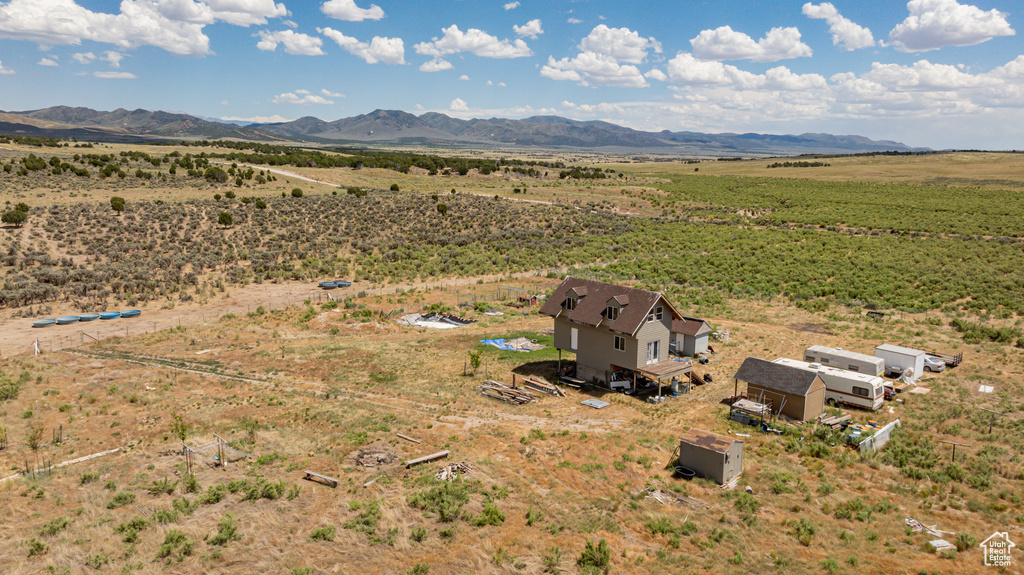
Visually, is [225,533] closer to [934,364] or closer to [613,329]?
[613,329]

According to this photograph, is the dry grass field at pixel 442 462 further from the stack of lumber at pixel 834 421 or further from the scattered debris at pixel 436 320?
the scattered debris at pixel 436 320

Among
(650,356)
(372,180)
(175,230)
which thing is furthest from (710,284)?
(372,180)

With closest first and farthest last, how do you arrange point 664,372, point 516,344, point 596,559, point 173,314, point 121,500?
1. point 596,559
2. point 121,500
3. point 664,372
4. point 516,344
5. point 173,314

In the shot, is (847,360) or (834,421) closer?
(834,421)

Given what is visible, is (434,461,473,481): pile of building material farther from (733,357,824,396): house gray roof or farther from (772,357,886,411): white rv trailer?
(772,357,886,411): white rv trailer

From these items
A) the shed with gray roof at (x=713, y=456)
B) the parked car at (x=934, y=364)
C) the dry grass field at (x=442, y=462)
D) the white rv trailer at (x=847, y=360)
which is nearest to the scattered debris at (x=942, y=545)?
the dry grass field at (x=442, y=462)

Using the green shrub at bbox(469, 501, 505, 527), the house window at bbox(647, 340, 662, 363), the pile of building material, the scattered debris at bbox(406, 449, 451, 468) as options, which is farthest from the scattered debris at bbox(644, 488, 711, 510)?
the house window at bbox(647, 340, 662, 363)

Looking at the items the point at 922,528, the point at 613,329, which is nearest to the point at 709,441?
the point at 922,528
